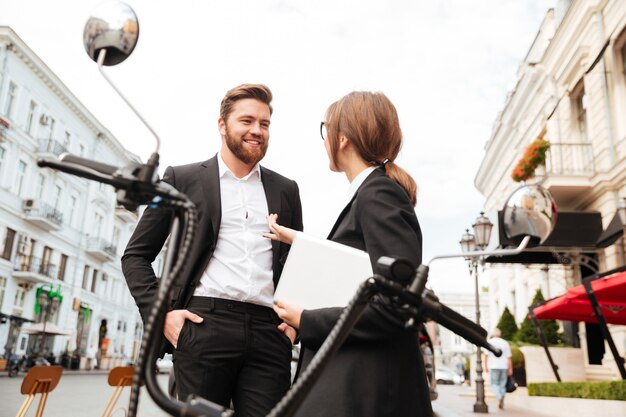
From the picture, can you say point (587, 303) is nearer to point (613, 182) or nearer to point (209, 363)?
point (613, 182)

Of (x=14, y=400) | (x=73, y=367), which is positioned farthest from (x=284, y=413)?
(x=73, y=367)

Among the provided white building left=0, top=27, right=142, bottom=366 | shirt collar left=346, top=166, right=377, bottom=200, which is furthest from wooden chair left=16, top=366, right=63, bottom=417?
white building left=0, top=27, right=142, bottom=366

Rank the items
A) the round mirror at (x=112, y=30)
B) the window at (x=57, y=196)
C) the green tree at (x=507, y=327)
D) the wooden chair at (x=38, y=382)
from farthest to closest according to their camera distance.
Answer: the window at (x=57, y=196) → the green tree at (x=507, y=327) → the wooden chair at (x=38, y=382) → the round mirror at (x=112, y=30)

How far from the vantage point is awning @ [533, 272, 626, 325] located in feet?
32.4

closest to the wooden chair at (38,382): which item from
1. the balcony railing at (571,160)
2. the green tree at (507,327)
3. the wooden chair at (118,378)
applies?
the wooden chair at (118,378)

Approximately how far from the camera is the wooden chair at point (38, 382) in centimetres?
506

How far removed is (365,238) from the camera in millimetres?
1880

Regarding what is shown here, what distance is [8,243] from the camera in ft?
104

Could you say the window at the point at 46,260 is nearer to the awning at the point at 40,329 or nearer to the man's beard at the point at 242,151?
→ the awning at the point at 40,329

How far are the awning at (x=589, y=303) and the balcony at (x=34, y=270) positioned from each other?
2767cm

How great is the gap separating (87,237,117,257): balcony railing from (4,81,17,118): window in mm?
12246

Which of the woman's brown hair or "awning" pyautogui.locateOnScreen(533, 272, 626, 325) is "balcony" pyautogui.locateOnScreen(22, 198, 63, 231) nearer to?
"awning" pyautogui.locateOnScreen(533, 272, 626, 325)

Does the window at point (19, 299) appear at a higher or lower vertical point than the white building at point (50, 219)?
lower

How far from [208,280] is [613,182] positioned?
15711 millimetres
